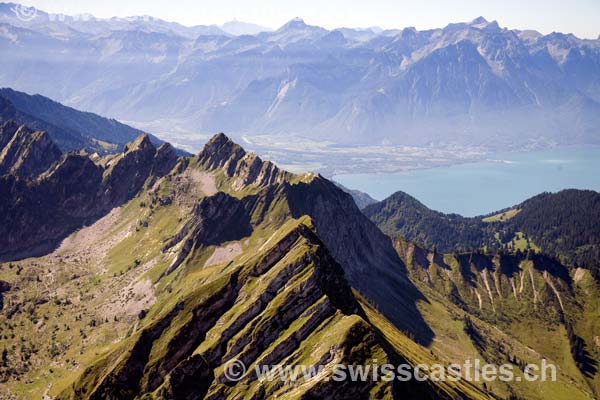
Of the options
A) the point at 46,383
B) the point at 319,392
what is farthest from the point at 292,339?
the point at 46,383

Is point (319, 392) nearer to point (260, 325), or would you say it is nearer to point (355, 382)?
point (355, 382)

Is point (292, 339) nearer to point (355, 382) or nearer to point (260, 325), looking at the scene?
point (260, 325)

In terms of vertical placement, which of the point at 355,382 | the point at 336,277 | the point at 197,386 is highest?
the point at 336,277

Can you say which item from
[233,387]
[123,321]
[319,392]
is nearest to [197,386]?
[233,387]

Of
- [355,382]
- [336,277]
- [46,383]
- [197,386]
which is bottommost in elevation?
[46,383]

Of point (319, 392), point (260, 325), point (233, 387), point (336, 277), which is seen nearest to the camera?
point (319, 392)

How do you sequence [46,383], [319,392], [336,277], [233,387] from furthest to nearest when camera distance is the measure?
[46,383] → [336,277] → [233,387] → [319,392]

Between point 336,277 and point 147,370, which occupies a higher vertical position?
point 336,277

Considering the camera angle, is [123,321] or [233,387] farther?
[123,321]

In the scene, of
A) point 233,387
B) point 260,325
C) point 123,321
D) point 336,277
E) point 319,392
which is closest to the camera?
point 319,392
